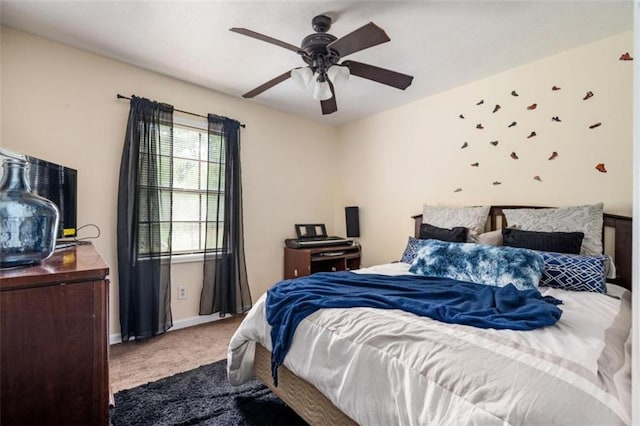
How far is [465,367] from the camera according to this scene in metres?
0.96

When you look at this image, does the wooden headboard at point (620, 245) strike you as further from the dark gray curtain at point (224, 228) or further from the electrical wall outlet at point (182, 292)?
the electrical wall outlet at point (182, 292)

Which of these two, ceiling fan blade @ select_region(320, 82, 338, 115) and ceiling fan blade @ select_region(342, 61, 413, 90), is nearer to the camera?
ceiling fan blade @ select_region(342, 61, 413, 90)

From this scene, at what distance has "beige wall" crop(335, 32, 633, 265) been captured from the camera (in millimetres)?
2199

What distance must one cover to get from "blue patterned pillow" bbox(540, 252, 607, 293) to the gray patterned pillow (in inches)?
7.0

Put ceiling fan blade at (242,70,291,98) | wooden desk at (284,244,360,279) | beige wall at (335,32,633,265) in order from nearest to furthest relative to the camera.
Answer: ceiling fan blade at (242,70,291,98) < beige wall at (335,32,633,265) < wooden desk at (284,244,360,279)

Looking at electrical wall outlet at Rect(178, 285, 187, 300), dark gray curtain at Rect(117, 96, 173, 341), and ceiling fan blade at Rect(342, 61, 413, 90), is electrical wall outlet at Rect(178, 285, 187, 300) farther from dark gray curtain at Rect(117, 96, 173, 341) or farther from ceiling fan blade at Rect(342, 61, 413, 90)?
ceiling fan blade at Rect(342, 61, 413, 90)

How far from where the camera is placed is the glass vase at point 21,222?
966mm

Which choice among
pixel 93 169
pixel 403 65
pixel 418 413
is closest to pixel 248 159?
pixel 93 169

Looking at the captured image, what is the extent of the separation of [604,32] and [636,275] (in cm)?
259

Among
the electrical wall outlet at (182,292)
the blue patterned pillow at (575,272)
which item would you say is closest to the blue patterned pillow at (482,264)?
the blue patterned pillow at (575,272)

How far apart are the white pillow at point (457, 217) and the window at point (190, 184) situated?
2.15 meters

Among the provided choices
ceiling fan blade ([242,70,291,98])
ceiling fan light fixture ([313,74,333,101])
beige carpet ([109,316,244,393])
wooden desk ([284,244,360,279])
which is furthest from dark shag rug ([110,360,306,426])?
ceiling fan blade ([242,70,291,98])

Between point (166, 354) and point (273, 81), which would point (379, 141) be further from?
point (166, 354)

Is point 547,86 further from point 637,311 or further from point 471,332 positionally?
point 637,311
